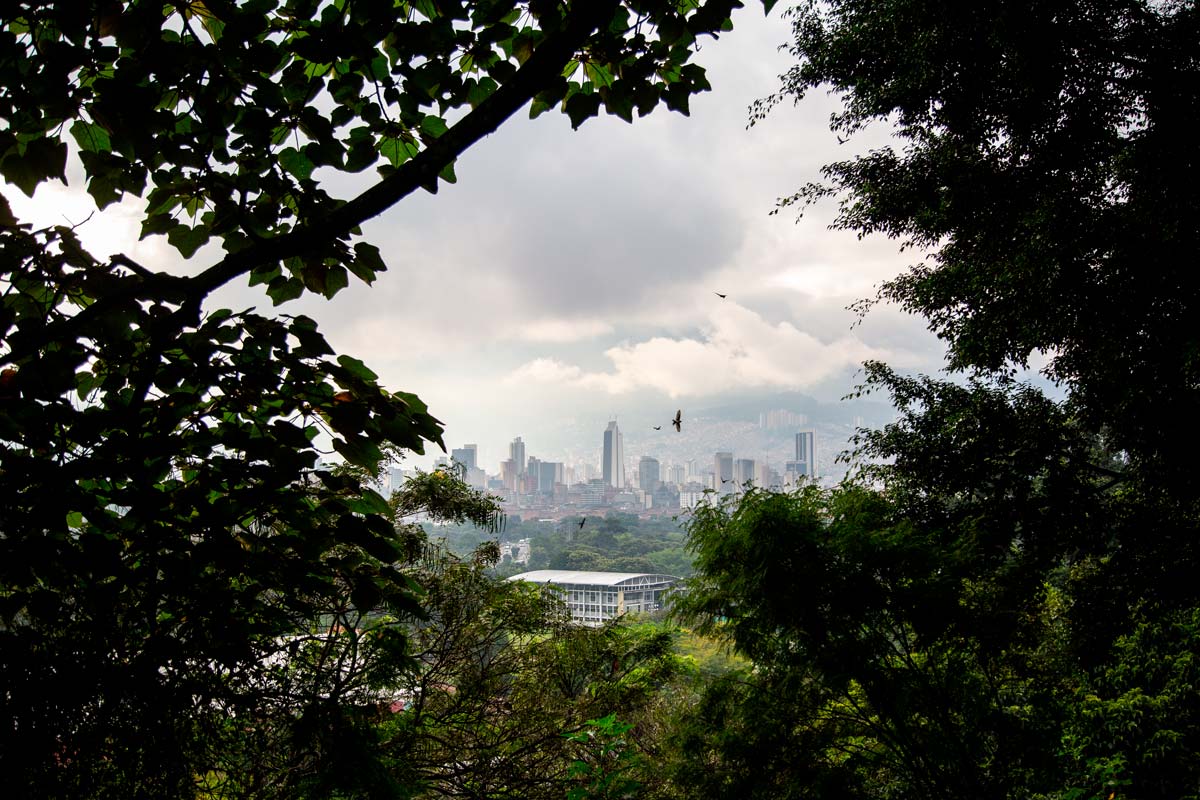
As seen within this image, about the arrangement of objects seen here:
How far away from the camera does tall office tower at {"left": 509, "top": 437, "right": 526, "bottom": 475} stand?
26.9 m

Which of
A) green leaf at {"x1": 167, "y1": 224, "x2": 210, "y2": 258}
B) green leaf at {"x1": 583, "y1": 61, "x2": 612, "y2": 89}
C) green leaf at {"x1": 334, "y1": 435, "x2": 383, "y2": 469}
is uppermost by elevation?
green leaf at {"x1": 583, "y1": 61, "x2": 612, "y2": 89}

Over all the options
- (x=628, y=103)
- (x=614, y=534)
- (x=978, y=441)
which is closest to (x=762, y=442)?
(x=614, y=534)

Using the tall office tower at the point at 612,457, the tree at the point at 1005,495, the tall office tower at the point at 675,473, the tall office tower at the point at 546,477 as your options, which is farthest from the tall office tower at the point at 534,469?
the tree at the point at 1005,495

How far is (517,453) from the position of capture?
27812 mm

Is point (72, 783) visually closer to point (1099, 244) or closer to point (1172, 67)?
point (1099, 244)

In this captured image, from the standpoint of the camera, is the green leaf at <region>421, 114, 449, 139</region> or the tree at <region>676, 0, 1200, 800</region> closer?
the green leaf at <region>421, 114, 449, 139</region>

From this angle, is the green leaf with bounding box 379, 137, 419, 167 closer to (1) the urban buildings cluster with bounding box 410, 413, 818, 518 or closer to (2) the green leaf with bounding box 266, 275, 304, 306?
(2) the green leaf with bounding box 266, 275, 304, 306

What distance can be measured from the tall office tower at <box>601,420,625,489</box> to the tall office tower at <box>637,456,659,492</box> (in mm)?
1339

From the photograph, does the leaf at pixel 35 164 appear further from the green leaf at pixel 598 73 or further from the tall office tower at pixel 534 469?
the tall office tower at pixel 534 469

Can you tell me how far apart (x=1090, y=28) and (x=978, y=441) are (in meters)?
2.70

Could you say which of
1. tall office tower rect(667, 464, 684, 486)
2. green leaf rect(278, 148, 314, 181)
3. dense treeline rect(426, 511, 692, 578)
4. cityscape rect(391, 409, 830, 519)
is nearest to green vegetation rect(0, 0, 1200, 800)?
green leaf rect(278, 148, 314, 181)

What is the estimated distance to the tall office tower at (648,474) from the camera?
42156 millimetres

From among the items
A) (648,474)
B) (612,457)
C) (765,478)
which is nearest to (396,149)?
(765,478)

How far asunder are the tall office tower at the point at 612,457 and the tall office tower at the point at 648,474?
1339mm
